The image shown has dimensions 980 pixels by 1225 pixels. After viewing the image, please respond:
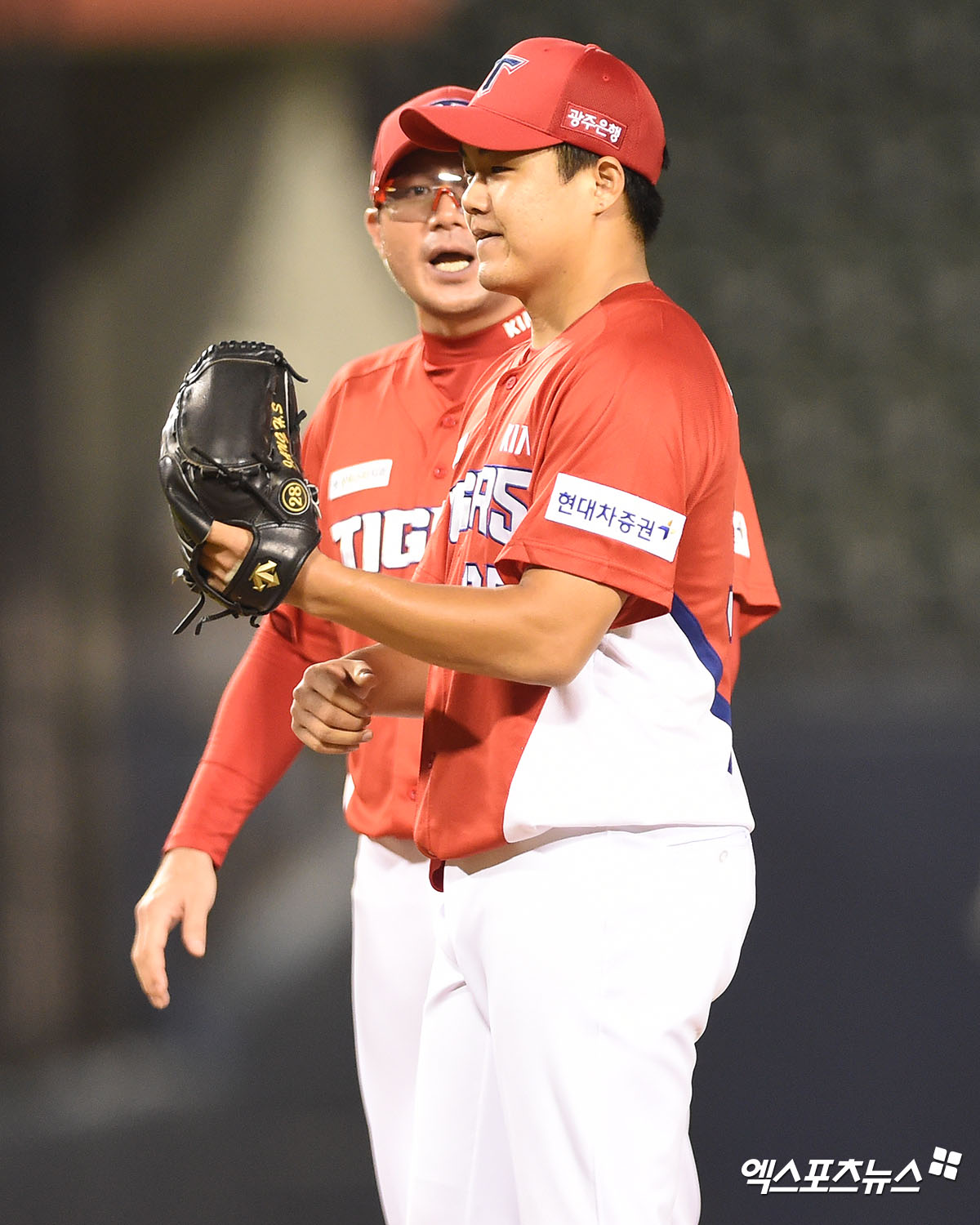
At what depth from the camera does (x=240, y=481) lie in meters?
0.95

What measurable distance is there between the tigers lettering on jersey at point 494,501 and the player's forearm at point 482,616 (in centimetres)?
10

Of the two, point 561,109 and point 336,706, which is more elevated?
point 561,109

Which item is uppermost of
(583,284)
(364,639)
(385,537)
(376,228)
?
(376,228)

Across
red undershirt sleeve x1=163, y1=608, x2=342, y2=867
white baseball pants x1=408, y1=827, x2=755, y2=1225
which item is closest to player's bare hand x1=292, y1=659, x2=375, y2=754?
white baseball pants x1=408, y1=827, x2=755, y2=1225

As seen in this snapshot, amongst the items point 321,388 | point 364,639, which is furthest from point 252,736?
point 321,388

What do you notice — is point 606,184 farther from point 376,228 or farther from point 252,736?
point 252,736

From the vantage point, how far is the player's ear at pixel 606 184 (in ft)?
3.50

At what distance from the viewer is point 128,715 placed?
11.2 ft

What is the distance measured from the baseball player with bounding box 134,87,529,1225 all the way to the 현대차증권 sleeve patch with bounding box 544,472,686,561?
55 centimetres

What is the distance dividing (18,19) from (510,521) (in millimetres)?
2307

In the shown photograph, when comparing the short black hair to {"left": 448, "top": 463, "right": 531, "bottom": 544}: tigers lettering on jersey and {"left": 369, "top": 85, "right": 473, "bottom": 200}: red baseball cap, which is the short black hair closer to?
{"left": 448, "top": 463, "right": 531, "bottom": 544}: tigers lettering on jersey

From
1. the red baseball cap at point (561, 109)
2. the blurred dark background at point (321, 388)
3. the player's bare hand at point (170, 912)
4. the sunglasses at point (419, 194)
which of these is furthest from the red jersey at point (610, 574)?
the blurred dark background at point (321, 388)

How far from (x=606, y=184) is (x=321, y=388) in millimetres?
2613

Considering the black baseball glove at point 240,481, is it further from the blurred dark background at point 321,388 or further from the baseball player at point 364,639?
the blurred dark background at point 321,388
